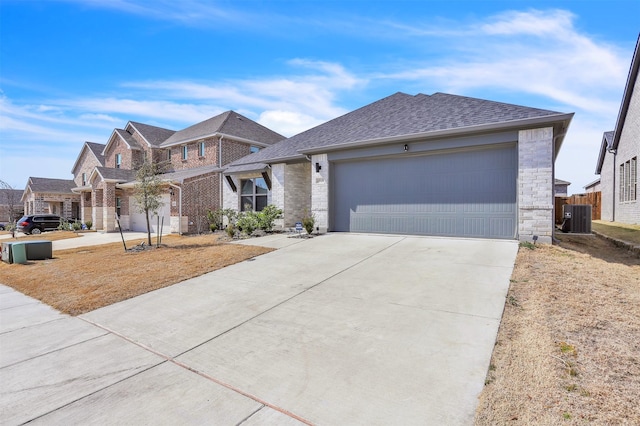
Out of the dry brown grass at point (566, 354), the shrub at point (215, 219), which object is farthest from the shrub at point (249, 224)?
the dry brown grass at point (566, 354)

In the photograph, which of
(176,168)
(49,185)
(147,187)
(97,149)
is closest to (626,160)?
(147,187)

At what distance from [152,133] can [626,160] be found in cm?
3338

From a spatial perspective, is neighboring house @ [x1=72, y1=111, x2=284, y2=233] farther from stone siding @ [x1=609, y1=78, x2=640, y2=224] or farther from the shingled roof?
stone siding @ [x1=609, y1=78, x2=640, y2=224]

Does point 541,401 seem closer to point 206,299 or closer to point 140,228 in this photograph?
point 206,299

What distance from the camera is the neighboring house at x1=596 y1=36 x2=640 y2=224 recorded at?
618 inches

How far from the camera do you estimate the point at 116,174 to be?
75.5 ft

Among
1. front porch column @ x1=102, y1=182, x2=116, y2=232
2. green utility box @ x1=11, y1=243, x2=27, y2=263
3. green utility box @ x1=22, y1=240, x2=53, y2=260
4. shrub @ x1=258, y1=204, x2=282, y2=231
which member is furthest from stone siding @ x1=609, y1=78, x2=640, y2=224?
front porch column @ x1=102, y1=182, x2=116, y2=232

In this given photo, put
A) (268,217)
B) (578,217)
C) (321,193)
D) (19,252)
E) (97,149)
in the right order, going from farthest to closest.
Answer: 1. (97,149)
2. (268,217)
3. (321,193)
4. (578,217)
5. (19,252)

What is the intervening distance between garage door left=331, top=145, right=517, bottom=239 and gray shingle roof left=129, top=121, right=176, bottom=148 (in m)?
19.7

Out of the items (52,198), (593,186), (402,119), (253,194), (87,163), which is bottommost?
(253,194)

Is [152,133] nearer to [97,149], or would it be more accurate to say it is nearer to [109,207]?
[109,207]

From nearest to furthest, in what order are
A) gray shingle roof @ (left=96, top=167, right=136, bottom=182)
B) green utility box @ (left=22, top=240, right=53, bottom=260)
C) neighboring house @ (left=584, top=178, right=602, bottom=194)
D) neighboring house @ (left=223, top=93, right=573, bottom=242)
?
neighboring house @ (left=223, top=93, right=573, bottom=242) < green utility box @ (left=22, top=240, right=53, bottom=260) < gray shingle roof @ (left=96, top=167, right=136, bottom=182) < neighboring house @ (left=584, top=178, right=602, bottom=194)

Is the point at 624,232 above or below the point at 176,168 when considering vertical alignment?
below

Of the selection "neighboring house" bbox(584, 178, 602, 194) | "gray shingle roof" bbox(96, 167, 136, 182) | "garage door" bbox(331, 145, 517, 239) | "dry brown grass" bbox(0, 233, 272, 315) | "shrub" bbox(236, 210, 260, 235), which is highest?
"gray shingle roof" bbox(96, 167, 136, 182)
